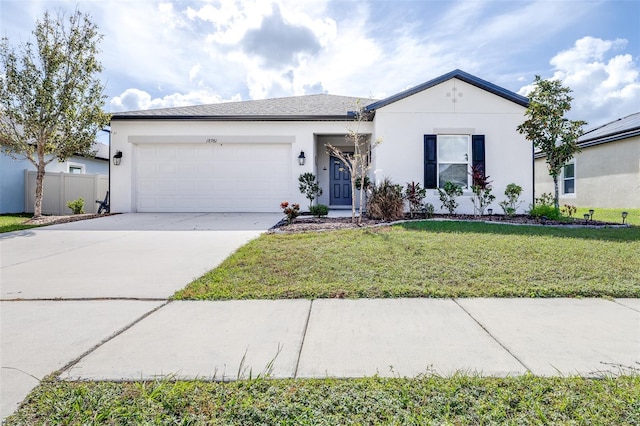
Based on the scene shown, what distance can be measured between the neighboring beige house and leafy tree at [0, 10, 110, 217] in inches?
644

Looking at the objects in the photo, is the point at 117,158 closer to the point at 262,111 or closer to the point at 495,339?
the point at 262,111

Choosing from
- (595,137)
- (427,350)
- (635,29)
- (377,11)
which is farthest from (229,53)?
(595,137)

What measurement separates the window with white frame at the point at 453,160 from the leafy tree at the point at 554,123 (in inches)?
79.7

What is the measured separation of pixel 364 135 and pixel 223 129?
5258mm

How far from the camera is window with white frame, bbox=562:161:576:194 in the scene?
600 inches

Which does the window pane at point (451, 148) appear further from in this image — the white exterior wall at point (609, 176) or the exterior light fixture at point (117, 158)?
the exterior light fixture at point (117, 158)

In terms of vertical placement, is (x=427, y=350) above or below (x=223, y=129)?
below

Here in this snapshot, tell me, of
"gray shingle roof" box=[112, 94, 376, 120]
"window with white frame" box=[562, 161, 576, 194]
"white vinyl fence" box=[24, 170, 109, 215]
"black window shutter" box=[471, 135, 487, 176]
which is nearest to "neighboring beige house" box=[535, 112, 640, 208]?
"window with white frame" box=[562, 161, 576, 194]

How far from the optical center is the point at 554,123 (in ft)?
29.5

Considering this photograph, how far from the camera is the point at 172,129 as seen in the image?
12562 mm

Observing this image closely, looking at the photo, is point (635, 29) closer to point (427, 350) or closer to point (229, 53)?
point (229, 53)

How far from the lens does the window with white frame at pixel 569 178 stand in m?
15.2

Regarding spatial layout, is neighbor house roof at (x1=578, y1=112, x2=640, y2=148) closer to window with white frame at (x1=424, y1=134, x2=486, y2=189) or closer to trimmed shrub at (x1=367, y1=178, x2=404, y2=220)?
window with white frame at (x1=424, y1=134, x2=486, y2=189)

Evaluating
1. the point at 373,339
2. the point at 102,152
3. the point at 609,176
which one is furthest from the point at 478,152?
the point at 102,152
